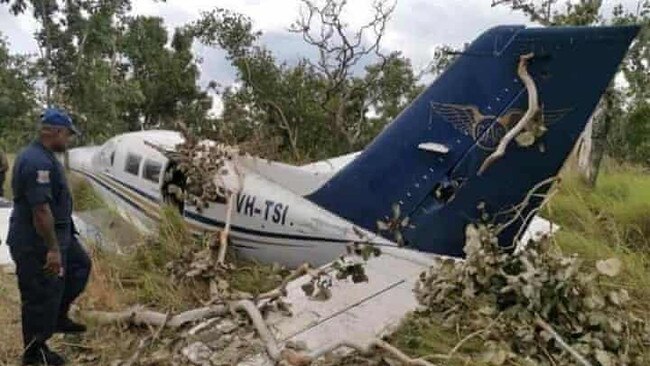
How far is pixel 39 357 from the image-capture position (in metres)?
4.94

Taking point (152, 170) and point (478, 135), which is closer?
point (478, 135)

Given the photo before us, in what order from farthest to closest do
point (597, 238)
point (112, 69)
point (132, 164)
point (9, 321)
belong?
point (112, 69), point (132, 164), point (597, 238), point (9, 321)

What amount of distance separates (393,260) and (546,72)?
5.15 feet

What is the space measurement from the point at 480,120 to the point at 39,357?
320 centimetres

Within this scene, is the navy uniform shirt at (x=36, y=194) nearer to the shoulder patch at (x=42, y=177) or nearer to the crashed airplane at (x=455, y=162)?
the shoulder patch at (x=42, y=177)

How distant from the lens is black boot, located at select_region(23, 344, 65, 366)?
4.91 metres

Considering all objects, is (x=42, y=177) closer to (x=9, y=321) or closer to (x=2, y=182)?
(x=9, y=321)

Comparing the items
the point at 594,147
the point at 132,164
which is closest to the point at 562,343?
the point at 132,164

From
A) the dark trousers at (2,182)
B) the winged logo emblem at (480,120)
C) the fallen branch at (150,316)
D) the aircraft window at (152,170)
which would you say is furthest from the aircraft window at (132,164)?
the winged logo emblem at (480,120)

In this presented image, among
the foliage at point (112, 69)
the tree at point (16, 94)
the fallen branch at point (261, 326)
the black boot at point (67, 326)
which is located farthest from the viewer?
the tree at point (16, 94)

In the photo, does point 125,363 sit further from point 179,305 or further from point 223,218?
point 223,218

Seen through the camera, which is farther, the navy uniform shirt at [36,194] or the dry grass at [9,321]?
the dry grass at [9,321]

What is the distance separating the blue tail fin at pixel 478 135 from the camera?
17.1 feet

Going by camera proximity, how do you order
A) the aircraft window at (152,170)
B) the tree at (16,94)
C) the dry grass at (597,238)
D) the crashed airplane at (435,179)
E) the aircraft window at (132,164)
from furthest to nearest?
the tree at (16,94), the aircraft window at (132,164), the aircraft window at (152,170), the crashed airplane at (435,179), the dry grass at (597,238)
